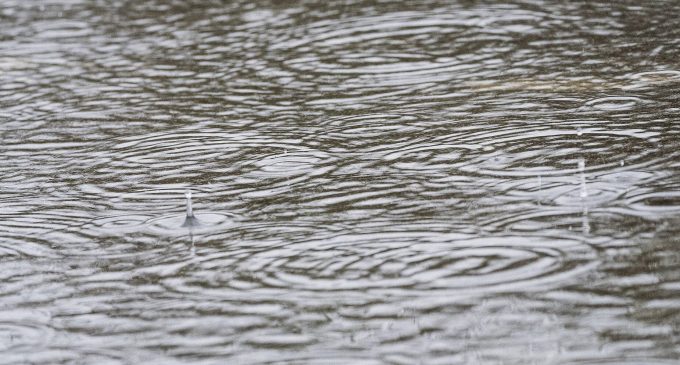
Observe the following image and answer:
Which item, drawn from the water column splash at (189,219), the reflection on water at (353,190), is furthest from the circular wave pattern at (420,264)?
the water column splash at (189,219)

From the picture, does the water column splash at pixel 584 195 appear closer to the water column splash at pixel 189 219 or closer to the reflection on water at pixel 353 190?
the reflection on water at pixel 353 190

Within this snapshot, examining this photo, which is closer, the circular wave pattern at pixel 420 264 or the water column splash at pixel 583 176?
the circular wave pattern at pixel 420 264

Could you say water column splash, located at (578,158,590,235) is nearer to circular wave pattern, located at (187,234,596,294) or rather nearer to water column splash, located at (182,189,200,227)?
circular wave pattern, located at (187,234,596,294)

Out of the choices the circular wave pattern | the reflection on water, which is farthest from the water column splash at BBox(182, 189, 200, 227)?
the circular wave pattern

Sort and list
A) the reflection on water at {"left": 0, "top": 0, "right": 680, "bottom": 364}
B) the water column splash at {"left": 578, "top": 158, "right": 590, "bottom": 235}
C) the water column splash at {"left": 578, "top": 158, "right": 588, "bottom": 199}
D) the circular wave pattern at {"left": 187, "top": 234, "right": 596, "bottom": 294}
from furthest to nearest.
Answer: the water column splash at {"left": 578, "top": 158, "right": 588, "bottom": 199}
the water column splash at {"left": 578, "top": 158, "right": 590, "bottom": 235}
the circular wave pattern at {"left": 187, "top": 234, "right": 596, "bottom": 294}
the reflection on water at {"left": 0, "top": 0, "right": 680, "bottom": 364}

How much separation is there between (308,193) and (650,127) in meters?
1.50

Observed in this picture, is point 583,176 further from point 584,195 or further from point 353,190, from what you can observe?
point 353,190

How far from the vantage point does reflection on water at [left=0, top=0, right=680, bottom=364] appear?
3.52m

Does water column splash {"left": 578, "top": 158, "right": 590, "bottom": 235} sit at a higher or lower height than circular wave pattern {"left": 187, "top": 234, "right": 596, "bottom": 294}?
lower

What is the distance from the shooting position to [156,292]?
394cm

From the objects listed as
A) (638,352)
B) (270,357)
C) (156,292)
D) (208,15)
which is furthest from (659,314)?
(208,15)

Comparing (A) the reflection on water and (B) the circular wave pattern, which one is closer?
(A) the reflection on water

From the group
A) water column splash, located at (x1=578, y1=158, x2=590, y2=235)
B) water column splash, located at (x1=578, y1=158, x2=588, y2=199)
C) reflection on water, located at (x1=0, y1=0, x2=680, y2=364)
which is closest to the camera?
reflection on water, located at (x1=0, y1=0, x2=680, y2=364)

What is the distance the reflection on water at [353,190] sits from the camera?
11.6ft
